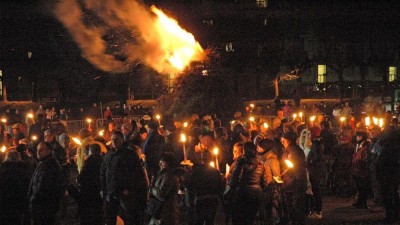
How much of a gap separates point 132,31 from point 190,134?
2225cm

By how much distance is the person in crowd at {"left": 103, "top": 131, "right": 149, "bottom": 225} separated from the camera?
30.2 feet

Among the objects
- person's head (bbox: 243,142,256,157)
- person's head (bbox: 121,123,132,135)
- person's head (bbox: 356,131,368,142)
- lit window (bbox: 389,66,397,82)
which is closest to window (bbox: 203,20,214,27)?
lit window (bbox: 389,66,397,82)

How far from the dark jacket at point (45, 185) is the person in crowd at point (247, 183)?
2458 millimetres

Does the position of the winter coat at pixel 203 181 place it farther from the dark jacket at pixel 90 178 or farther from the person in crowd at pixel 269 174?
the dark jacket at pixel 90 178

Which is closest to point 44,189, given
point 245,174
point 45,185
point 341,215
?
point 45,185

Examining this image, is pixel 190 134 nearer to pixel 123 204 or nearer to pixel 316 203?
pixel 316 203

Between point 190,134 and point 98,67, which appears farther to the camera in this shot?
point 98,67

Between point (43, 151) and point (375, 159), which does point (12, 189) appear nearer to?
point (43, 151)

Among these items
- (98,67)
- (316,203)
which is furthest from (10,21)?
(316,203)

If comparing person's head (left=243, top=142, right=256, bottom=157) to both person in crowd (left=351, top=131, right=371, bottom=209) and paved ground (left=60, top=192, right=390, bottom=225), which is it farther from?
person in crowd (left=351, top=131, right=371, bottom=209)

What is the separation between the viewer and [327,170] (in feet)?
51.6

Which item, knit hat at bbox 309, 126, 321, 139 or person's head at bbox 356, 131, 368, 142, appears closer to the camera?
person's head at bbox 356, 131, 368, 142

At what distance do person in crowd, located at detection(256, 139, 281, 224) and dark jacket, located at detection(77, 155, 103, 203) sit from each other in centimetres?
242

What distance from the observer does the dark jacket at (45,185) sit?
891 centimetres
